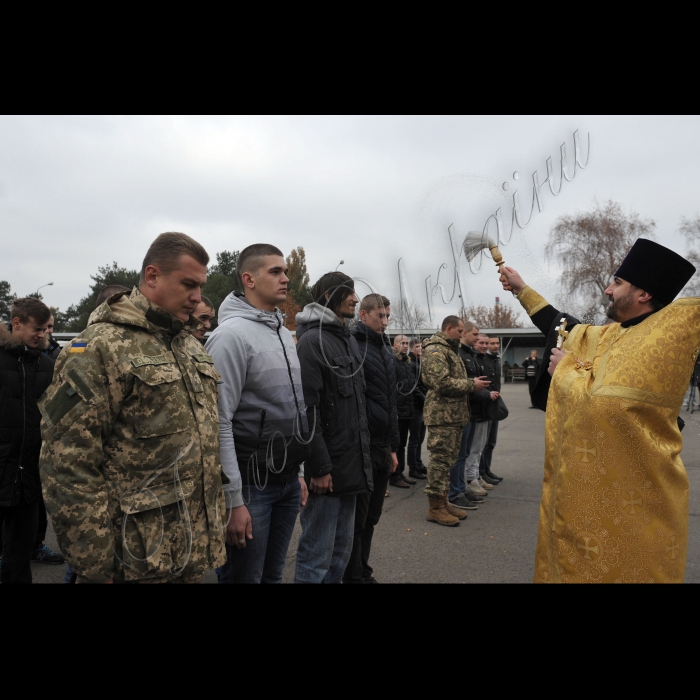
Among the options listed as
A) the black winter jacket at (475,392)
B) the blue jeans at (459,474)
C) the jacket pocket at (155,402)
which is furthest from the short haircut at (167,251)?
the blue jeans at (459,474)

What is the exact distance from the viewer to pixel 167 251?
6.39ft

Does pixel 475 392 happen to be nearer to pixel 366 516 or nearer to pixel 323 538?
pixel 366 516

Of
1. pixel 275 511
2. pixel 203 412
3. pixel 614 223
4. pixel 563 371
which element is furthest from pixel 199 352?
pixel 614 223

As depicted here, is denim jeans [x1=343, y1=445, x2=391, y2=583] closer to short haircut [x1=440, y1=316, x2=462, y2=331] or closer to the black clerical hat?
the black clerical hat

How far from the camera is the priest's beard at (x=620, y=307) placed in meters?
2.67

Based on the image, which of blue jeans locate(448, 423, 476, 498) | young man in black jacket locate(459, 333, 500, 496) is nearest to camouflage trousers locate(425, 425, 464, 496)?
blue jeans locate(448, 423, 476, 498)

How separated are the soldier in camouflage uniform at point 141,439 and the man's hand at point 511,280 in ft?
7.12

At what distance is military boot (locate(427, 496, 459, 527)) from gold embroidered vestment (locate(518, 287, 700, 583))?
263cm

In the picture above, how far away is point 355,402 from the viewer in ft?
10.0

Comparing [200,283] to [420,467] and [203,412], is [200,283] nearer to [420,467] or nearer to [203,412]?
[203,412]

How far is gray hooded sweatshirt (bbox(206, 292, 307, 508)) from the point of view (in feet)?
7.77

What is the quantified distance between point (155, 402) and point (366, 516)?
81.4 inches

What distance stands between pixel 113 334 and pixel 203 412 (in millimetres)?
473

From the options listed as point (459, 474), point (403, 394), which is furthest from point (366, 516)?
point (403, 394)
